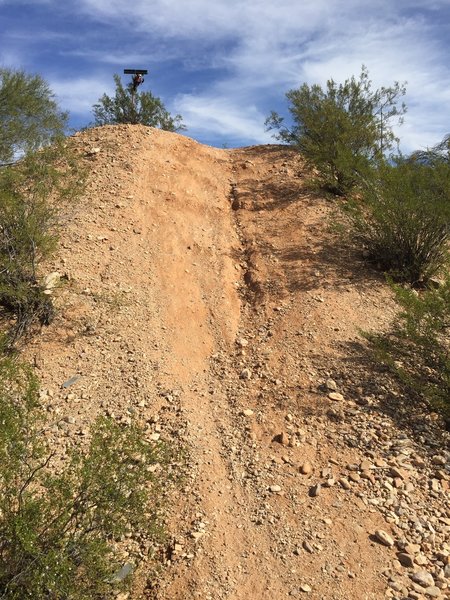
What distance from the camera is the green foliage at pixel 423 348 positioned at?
17.3 feet

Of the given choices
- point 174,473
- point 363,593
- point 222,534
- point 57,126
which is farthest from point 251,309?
point 57,126

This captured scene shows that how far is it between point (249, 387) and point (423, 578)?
282cm

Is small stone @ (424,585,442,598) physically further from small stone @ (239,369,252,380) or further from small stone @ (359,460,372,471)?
small stone @ (239,369,252,380)

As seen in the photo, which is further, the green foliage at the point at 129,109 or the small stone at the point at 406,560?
the green foliage at the point at 129,109

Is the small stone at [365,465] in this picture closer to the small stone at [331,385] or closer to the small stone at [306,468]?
the small stone at [306,468]

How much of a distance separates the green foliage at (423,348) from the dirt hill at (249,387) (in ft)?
0.94

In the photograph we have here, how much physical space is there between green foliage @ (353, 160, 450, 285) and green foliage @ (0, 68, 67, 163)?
28.3 feet

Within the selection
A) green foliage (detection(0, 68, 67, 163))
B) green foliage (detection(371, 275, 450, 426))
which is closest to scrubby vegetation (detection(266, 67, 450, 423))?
green foliage (detection(371, 275, 450, 426))

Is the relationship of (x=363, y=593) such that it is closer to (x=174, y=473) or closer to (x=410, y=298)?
(x=174, y=473)

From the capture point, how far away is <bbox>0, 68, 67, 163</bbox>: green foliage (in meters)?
12.1


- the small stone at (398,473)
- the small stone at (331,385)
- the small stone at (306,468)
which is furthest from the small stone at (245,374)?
the small stone at (398,473)

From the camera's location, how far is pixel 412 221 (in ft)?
24.7

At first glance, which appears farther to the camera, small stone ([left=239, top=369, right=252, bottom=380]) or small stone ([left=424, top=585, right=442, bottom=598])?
small stone ([left=239, top=369, right=252, bottom=380])

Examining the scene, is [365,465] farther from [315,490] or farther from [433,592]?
[433,592]
